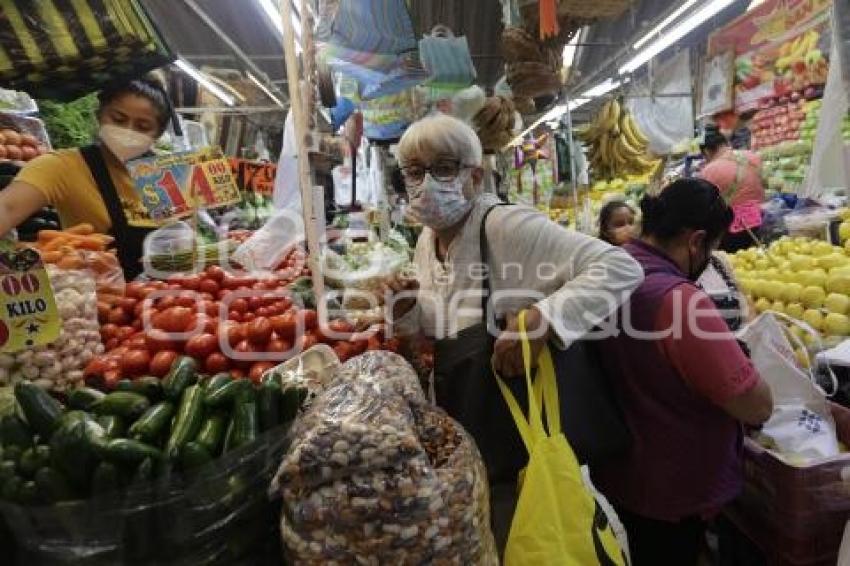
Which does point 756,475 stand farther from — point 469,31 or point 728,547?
point 469,31

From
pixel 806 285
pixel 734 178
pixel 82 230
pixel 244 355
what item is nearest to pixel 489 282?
pixel 244 355

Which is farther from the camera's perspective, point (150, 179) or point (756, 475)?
point (150, 179)

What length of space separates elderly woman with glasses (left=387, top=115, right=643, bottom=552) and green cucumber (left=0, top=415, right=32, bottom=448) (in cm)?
110

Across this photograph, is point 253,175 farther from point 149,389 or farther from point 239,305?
point 149,389

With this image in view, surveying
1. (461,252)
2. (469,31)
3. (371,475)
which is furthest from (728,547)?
(469,31)

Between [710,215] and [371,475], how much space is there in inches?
62.1

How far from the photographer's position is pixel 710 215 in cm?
207

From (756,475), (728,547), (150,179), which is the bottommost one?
(728,547)

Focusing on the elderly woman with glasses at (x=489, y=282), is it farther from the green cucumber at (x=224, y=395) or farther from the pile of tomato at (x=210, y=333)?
the green cucumber at (x=224, y=395)

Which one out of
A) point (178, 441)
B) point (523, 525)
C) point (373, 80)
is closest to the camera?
point (178, 441)

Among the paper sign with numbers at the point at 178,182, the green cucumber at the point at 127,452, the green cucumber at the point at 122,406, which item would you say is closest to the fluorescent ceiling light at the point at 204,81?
the paper sign with numbers at the point at 178,182

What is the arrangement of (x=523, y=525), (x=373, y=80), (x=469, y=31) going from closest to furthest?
(x=523, y=525) → (x=373, y=80) → (x=469, y=31)

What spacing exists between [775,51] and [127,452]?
795 centimetres

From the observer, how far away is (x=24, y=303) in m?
1.76
